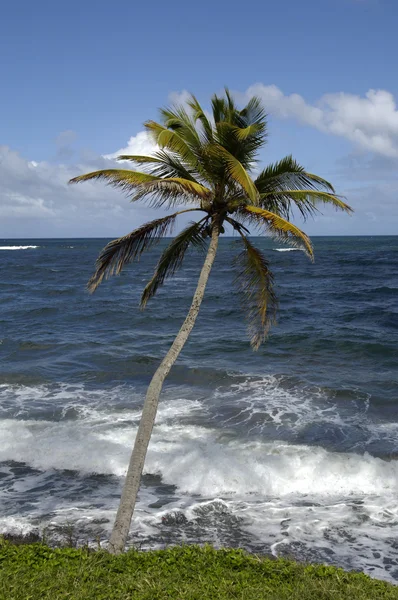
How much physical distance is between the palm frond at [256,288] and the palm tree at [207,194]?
0.02m

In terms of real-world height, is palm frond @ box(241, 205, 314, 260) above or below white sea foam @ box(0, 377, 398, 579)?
above

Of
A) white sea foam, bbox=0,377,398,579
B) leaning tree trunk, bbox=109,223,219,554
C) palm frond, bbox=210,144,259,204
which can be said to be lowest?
white sea foam, bbox=0,377,398,579

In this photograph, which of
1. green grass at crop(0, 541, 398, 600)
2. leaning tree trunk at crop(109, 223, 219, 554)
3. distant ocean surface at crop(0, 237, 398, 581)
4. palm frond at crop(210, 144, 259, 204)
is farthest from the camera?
distant ocean surface at crop(0, 237, 398, 581)

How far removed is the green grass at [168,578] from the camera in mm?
7273

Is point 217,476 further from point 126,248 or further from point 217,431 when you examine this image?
point 126,248

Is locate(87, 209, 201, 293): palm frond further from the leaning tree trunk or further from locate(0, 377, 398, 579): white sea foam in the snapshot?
locate(0, 377, 398, 579): white sea foam

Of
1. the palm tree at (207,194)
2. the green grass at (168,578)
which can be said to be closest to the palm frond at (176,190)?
the palm tree at (207,194)

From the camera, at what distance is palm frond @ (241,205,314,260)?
30.0ft

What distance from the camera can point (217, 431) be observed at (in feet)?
60.4

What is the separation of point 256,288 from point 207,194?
2242 millimetres

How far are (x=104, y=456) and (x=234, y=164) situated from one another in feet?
33.4

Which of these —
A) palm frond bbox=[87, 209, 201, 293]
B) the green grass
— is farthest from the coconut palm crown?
the green grass

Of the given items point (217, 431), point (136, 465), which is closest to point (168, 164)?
point (136, 465)

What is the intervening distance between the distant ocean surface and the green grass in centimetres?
292
